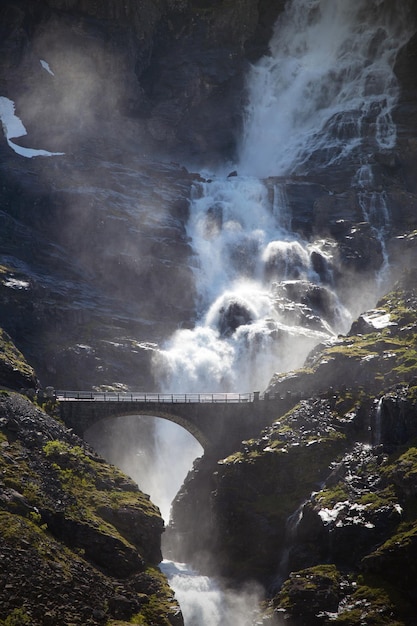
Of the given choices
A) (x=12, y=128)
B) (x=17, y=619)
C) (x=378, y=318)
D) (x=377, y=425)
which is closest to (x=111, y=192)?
(x=12, y=128)

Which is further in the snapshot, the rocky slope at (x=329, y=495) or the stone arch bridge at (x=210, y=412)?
the stone arch bridge at (x=210, y=412)

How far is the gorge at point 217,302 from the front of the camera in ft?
236

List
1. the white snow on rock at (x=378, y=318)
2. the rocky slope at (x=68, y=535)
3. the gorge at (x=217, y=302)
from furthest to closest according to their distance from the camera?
the white snow on rock at (x=378, y=318)
the gorge at (x=217, y=302)
the rocky slope at (x=68, y=535)

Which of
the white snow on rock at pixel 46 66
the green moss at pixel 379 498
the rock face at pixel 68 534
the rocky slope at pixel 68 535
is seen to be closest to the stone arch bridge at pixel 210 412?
the rocky slope at pixel 68 535

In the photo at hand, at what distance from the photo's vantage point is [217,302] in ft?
474

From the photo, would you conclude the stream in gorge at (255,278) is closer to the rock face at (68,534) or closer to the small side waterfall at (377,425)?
the rock face at (68,534)

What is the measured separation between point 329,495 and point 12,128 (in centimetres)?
12558

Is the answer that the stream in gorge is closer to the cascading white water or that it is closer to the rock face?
the cascading white water

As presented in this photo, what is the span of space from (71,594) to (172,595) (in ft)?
38.8

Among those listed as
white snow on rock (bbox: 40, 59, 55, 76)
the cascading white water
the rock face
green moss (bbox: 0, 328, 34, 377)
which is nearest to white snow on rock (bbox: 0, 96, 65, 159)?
white snow on rock (bbox: 40, 59, 55, 76)

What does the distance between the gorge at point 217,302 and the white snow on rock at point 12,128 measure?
26.1 inches

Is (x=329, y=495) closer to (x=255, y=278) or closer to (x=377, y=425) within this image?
(x=377, y=425)

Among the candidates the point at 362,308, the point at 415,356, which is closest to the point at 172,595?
the point at 415,356

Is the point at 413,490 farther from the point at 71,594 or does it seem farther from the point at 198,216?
the point at 198,216
